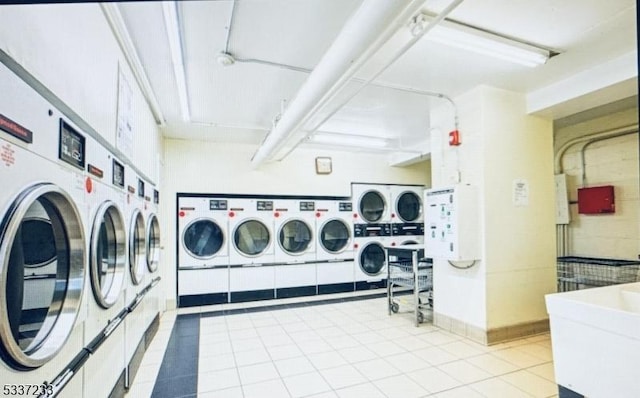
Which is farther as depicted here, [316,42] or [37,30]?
[316,42]

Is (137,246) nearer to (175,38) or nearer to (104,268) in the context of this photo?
(104,268)

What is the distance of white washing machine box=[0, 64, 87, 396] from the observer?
103 cm

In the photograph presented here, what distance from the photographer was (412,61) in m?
2.84

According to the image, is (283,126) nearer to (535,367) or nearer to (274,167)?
(274,167)

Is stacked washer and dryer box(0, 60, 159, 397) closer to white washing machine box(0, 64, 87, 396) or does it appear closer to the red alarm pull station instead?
white washing machine box(0, 64, 87, 396)

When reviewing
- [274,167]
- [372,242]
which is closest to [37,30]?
[274,167]

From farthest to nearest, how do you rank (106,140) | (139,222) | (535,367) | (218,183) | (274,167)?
(274,167)
(218,183)
(139,222)
(535,367)
(106,140)

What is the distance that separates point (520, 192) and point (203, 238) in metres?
4.46

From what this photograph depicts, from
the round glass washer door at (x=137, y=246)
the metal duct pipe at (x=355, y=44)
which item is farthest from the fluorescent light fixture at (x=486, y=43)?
the round glass washer door at (x=137, y=246)

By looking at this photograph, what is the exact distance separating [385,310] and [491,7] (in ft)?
13.0

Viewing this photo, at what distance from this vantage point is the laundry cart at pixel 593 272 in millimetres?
3807

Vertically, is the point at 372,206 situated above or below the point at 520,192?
below

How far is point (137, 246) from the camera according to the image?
3.12 meters

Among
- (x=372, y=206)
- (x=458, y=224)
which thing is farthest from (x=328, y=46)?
(x=372, y=206)
